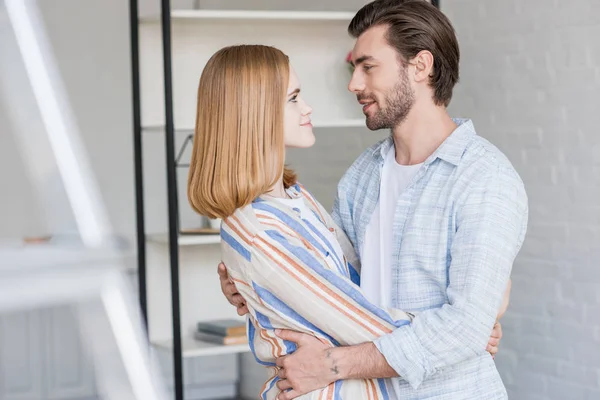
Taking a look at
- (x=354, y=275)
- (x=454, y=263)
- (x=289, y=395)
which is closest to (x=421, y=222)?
(x=454, y=263)

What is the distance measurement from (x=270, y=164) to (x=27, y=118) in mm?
1178

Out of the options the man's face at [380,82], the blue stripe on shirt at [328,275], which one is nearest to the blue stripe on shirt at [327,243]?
the blue stripe on shirt at [328,275]

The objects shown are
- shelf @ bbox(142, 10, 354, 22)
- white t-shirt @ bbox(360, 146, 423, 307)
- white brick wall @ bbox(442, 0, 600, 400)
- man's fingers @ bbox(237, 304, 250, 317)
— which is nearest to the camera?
man's fingers @ bbox(237, 304, 250, 317)

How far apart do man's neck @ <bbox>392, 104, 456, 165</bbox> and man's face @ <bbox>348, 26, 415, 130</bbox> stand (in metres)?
0.02

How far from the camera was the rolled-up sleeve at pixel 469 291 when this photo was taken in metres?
1.55

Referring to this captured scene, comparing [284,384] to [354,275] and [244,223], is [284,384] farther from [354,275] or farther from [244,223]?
[354,275]

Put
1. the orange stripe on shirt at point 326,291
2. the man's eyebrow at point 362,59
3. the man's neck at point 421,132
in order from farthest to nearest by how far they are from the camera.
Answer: the man's eyebrow at point 362,59, the man's neck at point 421,132, the orange stripe on shirt at point 326,291

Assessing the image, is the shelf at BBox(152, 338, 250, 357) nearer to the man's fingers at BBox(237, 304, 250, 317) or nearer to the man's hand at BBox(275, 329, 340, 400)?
the man's fingers at BBox(237, 304, 250, 317)

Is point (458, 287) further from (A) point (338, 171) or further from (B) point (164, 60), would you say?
(A) point (338, 171)

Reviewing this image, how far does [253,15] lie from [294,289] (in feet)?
6.70

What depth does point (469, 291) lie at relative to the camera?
1.59m

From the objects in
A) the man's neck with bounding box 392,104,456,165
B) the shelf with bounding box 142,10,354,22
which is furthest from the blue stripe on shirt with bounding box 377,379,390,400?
the shelf with bounding box 142,10,354,22

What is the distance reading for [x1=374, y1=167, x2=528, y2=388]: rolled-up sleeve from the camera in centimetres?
155

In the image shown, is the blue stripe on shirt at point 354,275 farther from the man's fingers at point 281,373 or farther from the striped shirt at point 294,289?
the man's fingers at point 281,373
